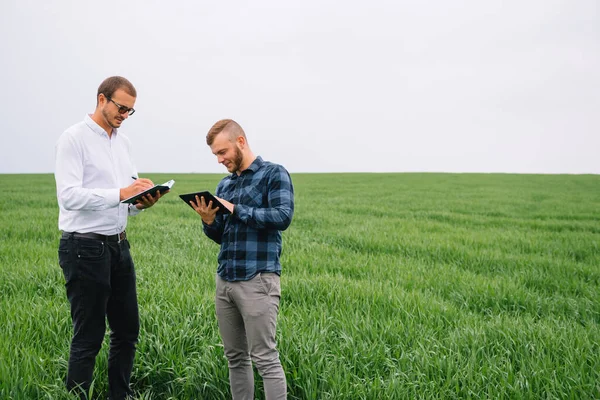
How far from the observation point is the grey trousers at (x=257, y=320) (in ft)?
8.62

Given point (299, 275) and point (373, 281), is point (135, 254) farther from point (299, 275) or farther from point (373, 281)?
point (373, 281)

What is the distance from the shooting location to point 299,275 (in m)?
6.18

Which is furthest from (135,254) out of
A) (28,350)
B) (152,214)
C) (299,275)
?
(152,214)

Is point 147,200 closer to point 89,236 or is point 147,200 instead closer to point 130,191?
point 130,191

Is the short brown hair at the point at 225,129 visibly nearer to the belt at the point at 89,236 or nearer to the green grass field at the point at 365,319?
the belt at the point at 89,236

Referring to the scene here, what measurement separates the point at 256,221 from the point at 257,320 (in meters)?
0.60

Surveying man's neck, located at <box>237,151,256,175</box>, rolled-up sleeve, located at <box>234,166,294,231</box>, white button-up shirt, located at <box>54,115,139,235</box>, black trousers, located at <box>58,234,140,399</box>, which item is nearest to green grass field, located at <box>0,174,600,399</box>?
black trousers, located at <box>58,234,140,399</box>

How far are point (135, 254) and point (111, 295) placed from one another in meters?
4.69

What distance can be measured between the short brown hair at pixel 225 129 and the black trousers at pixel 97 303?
1015mm

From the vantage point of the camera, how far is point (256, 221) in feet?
8.60

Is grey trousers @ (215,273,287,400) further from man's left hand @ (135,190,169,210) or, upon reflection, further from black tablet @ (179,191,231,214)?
man's left hand @ (135,190,169,210)

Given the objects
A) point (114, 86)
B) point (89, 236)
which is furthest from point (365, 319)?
point (114, 86)

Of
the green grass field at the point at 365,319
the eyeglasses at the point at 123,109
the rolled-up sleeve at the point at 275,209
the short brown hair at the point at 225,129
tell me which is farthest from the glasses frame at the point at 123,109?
the green grass field at the point at 365,319

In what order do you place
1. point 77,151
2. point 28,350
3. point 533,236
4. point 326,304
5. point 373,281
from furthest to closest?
point 533,236 < point 373,281 < point 326,304 < point 28,350 < point 77,151
